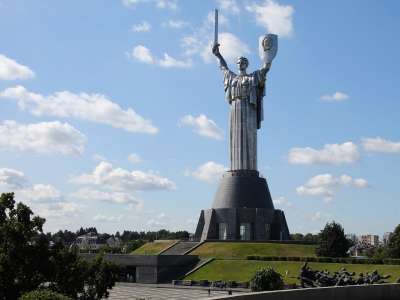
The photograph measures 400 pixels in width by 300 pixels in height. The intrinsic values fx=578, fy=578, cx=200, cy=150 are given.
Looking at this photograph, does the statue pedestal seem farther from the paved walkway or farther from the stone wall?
the stone wall

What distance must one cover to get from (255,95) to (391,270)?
27043 mm

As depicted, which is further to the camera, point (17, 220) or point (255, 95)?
point (255, 95)

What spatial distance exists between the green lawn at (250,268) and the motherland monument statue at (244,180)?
10981 mm

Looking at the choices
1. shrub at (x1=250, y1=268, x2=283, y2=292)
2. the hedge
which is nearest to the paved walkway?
shrub at (x1=250, y1=268, x2=283, y2=292)

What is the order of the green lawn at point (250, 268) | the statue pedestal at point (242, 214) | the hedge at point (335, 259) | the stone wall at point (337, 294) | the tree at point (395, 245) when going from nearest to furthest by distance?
the stone wall at point (337, 294) → the green lawn at point (250, 268) → the hedge at point (335, 259) → the tree at point (395, 245) → the statue pedestal at point (242, 214)

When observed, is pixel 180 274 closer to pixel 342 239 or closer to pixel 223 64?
pixel 342 239

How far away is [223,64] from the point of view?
61.2 meters

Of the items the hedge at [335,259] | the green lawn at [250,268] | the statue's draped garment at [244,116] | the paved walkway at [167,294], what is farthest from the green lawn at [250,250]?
the statue's draped garment at [244,116]

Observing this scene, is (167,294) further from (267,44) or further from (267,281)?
(267,44)

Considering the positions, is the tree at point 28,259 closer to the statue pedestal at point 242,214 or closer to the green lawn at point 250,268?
the green lawn at point 250,268

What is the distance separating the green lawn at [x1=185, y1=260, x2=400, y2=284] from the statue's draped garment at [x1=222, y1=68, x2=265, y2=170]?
16205 mm

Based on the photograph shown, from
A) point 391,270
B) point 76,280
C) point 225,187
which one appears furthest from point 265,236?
point 76,280

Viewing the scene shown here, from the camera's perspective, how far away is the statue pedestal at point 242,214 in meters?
55.6

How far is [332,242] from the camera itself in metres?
46.9
